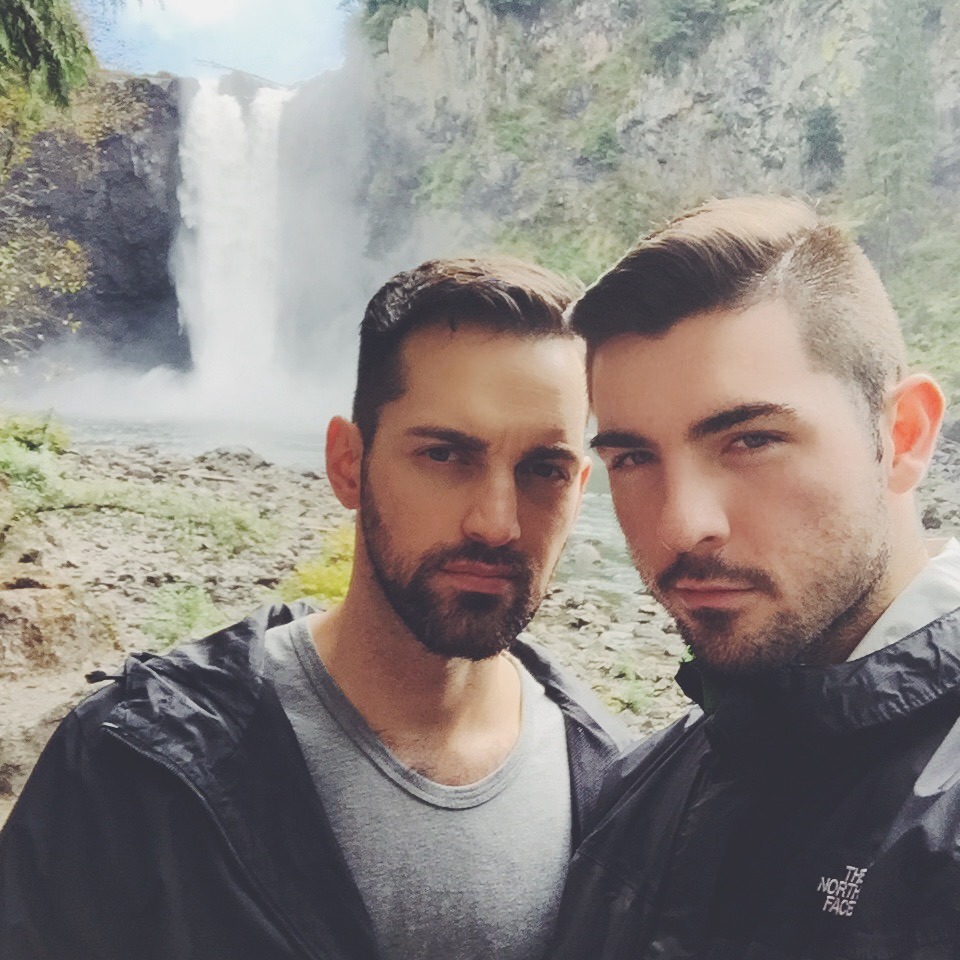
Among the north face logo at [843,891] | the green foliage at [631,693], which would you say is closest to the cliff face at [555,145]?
the green foliage at [631,693]

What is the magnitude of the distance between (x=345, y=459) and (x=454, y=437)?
232 mm

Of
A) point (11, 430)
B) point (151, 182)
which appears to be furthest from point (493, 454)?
point (151, 182)

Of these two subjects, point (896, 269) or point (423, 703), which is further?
point (896, 269)

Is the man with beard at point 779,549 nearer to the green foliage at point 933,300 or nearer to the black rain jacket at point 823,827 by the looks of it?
the black rain jacket at point 823,827

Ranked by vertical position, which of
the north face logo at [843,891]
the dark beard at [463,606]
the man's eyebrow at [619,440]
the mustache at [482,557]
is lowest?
the north face logo at [843,891]

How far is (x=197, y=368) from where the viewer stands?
271 centimetres

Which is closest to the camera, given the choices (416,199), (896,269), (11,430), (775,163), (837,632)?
(837,632)

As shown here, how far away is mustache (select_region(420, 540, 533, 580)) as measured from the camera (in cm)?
118

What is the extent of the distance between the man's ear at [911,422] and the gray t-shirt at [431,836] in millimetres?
686

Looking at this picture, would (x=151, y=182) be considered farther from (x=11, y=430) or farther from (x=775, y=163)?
(x=775, y=163)

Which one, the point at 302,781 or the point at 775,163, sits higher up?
the point at 775,163

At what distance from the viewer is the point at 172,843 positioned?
41.4 inches

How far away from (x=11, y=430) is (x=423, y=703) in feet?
5.41

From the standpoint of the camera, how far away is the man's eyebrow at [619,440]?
864 mm
